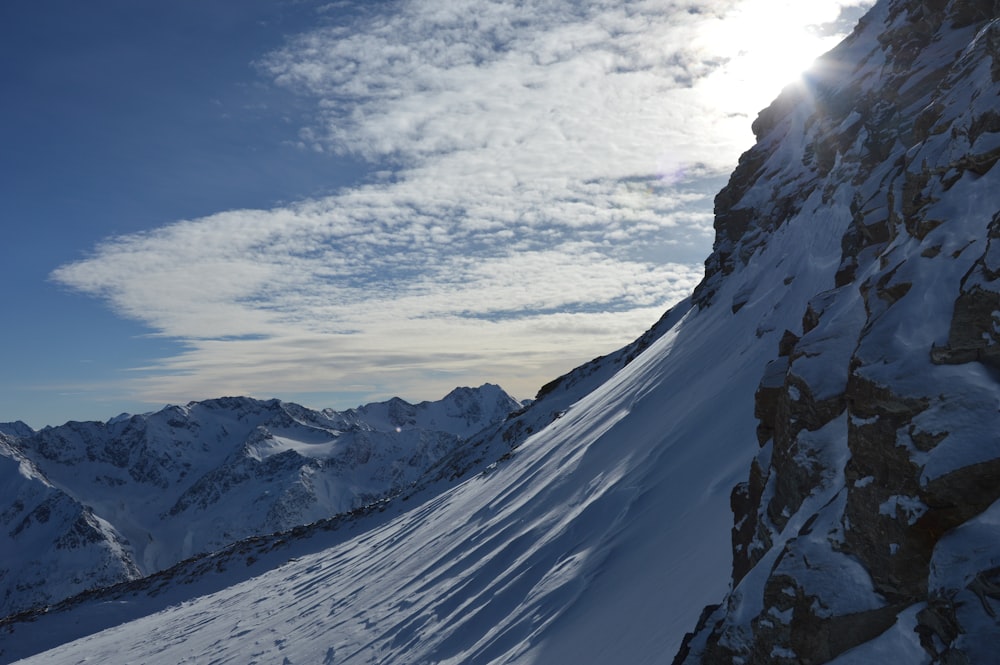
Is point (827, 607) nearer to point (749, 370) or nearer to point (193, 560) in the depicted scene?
point (749, 370)

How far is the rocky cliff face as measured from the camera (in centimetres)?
457

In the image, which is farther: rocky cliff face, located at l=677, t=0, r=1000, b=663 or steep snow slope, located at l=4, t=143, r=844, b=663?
steep snow slope, located at l=4, t=143, r=844, b=663

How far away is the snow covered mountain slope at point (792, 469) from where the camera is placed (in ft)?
16.2

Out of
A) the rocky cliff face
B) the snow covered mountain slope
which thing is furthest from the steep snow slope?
the rocky cliff face

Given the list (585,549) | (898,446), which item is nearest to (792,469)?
(898,446)

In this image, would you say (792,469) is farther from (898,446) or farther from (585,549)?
(585,549)

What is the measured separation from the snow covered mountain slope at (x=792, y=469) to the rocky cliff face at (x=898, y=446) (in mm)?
22

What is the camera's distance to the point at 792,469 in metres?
6.73

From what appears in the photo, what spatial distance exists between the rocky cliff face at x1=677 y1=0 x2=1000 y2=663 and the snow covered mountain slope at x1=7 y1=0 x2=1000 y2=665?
2 cm

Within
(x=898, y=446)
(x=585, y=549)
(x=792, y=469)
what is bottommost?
(x=585, y=549)

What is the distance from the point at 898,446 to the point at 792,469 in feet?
5.61

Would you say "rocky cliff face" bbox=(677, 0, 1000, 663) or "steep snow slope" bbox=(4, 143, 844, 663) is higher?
"rocky cliff face" bbox=(677, 0, 1000, 663)

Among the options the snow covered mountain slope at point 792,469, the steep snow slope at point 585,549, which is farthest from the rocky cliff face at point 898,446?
the steep snow slope at point 585,549

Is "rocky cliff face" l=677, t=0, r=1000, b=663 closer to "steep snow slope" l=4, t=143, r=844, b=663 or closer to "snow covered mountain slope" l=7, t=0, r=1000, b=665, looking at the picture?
"snow covered mountain slope" l=7, t=0, r=1000, b=665
